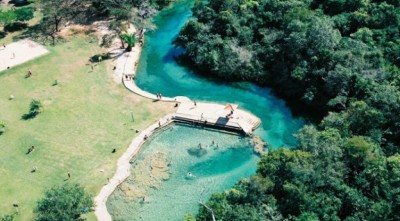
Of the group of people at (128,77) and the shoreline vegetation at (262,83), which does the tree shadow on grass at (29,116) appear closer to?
the shoreline vegetation at (262,83)

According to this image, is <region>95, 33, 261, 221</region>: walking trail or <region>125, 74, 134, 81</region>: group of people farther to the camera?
<region>125, 74, 134, 81</region>: group of people

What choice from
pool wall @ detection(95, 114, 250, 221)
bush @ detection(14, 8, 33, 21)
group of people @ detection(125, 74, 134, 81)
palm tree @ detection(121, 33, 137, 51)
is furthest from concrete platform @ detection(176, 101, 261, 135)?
bush @ detection(14, 8, 33, 21)

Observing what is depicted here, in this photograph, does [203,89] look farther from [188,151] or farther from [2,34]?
[2,34]

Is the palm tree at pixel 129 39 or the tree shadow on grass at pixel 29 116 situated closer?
the tree shadow on grass at pixel 29 116

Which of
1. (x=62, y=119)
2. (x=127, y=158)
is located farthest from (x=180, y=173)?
(x=62, y=119)

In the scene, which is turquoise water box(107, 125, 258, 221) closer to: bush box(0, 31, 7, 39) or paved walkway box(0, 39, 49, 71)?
paved walkway box(0, 39, 49, 71)

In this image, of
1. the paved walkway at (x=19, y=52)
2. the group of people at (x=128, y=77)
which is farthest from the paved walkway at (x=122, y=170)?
the paved walkway at (x=19, y=52)

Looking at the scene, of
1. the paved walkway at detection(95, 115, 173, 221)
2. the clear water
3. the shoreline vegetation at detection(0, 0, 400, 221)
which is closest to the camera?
the shoreline vegetation at detection(0, 0, 400, 221)
